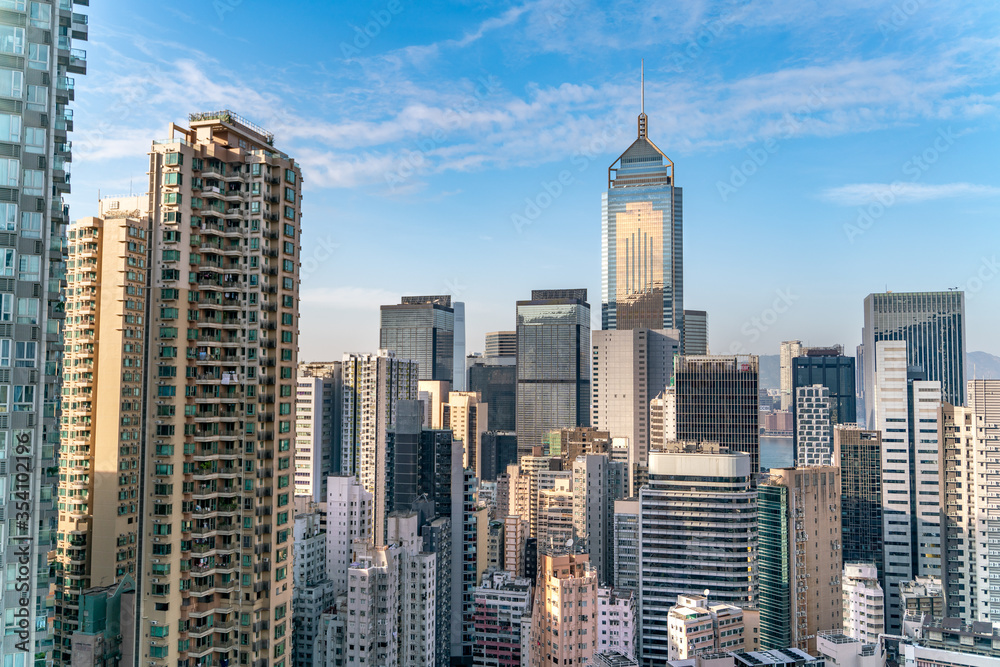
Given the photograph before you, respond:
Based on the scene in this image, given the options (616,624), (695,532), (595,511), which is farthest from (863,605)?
(595,511)

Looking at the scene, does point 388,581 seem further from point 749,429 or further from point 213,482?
point 749,429

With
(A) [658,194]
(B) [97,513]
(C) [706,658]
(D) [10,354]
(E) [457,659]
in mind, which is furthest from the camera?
(A) [658,194]

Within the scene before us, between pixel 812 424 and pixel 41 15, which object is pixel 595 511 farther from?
pixel 41 15

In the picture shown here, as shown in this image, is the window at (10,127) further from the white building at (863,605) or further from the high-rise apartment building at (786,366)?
the high-rise apartment building at (786,366)

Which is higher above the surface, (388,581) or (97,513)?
(97,513)

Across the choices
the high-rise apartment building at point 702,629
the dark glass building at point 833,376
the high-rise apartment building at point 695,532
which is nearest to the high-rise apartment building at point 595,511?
the high-rise apartment building at point 695,532

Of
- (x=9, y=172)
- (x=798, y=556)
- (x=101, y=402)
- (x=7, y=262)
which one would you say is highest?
(x=9, y=172)

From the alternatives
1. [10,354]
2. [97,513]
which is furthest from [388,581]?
[10,354]
